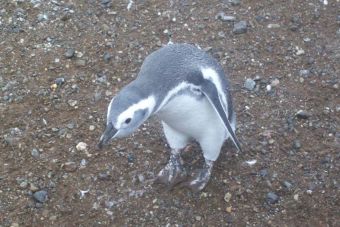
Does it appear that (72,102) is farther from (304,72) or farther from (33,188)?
(304,72)

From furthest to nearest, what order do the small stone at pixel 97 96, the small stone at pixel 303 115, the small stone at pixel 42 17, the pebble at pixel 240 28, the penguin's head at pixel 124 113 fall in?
the small stone at pixel 42 17 < the pebble at pixel 240 28 < the small stone at pixel 97 96 < the small stone at pixel 303 115 < the penguin's head at pixel 124 113

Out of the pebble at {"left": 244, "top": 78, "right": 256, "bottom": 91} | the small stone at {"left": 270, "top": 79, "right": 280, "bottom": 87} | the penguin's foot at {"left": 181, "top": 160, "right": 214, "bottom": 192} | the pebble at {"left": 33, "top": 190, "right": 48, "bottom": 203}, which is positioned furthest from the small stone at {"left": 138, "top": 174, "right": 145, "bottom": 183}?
the small stone at {"left": 270, "top": 79, "right": 280, "bottom": 87}

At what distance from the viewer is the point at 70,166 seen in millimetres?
2570

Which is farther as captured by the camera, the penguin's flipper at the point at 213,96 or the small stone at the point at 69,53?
the small stone at the point at 69,53

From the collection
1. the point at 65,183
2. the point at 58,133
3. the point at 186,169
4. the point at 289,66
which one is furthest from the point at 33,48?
the point at 289,66

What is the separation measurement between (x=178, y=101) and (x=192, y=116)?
11 cm

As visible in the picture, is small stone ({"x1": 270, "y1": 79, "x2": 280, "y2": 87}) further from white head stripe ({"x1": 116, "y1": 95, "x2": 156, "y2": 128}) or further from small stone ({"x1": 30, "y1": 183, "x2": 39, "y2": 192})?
small stone ({"x1": 30, "y1": 183, "x2": 39, "y2": 192})

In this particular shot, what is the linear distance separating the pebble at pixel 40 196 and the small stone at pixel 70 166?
0.49 feet

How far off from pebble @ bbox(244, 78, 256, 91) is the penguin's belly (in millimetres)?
642

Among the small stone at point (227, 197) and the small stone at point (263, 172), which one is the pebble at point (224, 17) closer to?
the small stone at point (263, 172)

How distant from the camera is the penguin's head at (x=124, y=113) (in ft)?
5.82

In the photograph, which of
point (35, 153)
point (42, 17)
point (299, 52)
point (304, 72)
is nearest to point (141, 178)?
point (35, 153)

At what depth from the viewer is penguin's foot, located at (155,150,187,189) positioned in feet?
8.17

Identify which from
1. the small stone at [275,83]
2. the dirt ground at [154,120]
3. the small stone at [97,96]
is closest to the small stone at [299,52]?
the dirt ground at [154,120]
